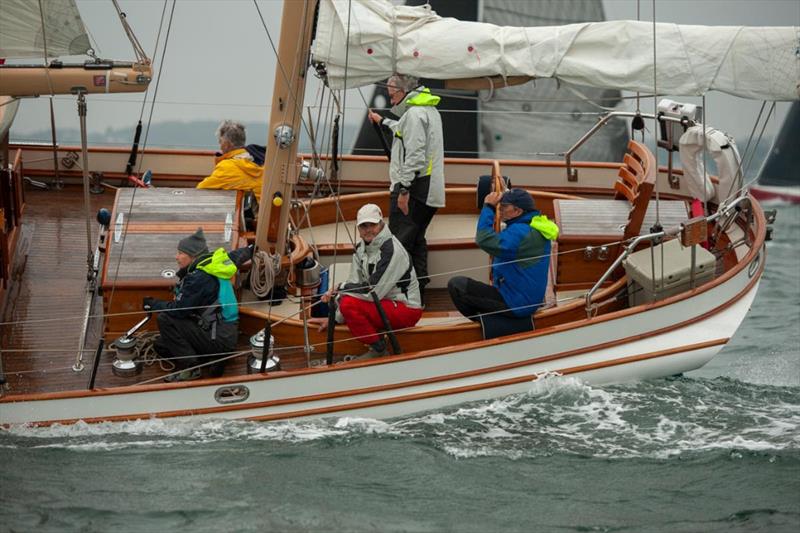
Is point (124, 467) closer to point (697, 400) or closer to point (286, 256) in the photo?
point (286, 256)

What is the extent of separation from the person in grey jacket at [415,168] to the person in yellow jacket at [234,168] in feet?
3.70

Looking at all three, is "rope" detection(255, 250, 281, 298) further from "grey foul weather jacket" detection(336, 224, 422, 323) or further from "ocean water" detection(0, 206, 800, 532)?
"ocean water" detection(0, 206, 800, 532)

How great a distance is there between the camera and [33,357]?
8.84 metres

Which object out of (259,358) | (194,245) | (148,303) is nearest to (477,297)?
(259,358)

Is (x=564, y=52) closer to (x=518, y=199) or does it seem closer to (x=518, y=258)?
(x=518, y=199)

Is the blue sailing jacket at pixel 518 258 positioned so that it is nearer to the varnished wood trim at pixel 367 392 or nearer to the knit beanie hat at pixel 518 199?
the knit beanie hat at pixel 518 199

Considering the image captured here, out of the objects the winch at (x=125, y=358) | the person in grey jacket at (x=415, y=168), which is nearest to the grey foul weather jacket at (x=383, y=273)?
the person in grey jacket at (x=415, y=168)

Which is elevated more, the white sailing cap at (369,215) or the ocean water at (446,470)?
the white sailing cap at (369,215)

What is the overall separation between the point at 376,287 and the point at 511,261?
3.03 ft

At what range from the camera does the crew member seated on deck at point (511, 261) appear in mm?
8750

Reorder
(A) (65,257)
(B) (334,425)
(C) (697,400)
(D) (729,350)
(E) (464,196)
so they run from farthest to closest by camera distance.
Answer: (D) (729,350) < (E) (464,196) < (A) (65,257) < (C) (697,400) < (B) (334,425)

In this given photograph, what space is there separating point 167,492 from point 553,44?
4086mm

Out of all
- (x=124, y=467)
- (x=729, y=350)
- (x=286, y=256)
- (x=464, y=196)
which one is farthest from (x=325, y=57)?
(x=729, y=350)

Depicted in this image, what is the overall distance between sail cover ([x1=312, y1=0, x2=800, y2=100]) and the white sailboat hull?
53.3 inches
